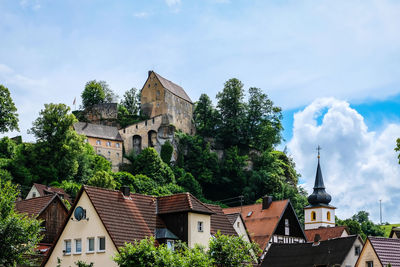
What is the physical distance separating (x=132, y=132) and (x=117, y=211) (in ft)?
255

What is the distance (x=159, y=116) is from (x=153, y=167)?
16.9m

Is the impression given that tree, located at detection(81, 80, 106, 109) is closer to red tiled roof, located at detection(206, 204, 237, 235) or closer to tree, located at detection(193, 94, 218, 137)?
tree, located at detection(193, 94, 218, 137)

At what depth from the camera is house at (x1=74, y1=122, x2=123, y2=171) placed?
111750mm

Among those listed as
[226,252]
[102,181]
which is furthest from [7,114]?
[226,252]

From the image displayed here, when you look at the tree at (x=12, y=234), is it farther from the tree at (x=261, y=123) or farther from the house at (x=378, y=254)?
the tree at (x=261, y=123)

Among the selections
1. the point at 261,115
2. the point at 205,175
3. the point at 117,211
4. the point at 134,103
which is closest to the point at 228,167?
the point at 205,175

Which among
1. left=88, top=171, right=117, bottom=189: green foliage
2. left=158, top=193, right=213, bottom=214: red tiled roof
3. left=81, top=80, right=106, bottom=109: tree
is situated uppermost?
left=81, top=80, right=106, bottom=109: tree

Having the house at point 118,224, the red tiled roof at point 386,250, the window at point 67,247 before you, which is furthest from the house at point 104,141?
the red tiled roof at point 386,250

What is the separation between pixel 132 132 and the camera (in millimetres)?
119000

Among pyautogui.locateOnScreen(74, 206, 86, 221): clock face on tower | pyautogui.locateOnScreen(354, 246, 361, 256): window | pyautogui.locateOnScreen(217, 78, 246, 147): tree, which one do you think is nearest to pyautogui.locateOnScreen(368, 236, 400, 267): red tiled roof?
pyautogui.locateOnScreen(354, 246, 361, 256): window

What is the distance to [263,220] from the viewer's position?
67875 millimetres

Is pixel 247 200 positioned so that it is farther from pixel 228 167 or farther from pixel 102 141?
pixel 102 141

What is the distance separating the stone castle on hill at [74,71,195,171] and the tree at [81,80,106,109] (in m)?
8.83

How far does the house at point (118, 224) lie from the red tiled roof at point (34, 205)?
9348 mm
